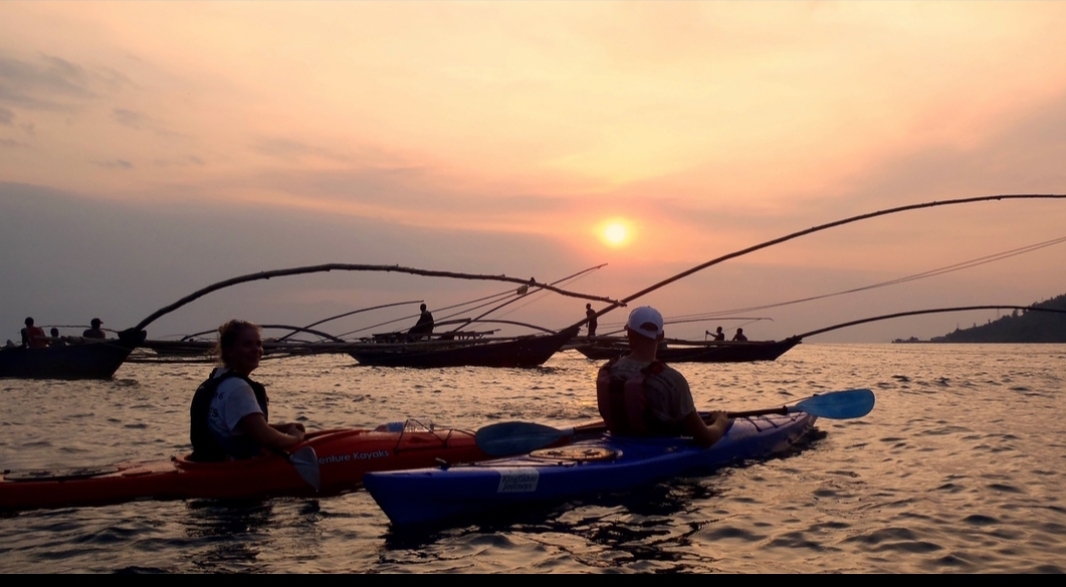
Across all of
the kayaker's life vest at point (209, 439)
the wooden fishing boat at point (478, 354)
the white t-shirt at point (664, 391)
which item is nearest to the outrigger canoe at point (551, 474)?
the white t-shirt at point (664, 391)

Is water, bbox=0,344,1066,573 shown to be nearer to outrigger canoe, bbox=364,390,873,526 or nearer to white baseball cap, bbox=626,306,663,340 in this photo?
outrigger canoe, bbox=364,390,873,526

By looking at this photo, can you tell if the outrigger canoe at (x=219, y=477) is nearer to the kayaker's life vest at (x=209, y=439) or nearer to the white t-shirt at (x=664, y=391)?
the kayaker's life vest at (x=209, y=439)

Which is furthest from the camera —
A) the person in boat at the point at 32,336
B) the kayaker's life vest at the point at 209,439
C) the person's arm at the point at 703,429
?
the person in boat at the point at 32,336

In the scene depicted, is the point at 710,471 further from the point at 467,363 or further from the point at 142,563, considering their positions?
the point at 467,363

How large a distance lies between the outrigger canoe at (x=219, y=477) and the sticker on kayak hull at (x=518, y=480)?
1.36 meters

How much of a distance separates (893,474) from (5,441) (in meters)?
10.0

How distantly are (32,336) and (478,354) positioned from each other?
10.9m

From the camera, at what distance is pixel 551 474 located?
661 centimetres

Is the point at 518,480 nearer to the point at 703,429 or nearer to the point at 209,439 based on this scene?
the point at 703,429

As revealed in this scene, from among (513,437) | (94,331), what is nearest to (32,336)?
(94,331)

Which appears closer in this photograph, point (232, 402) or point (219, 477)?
point (232, 402)

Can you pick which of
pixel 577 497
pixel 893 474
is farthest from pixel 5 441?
pixel 893 474

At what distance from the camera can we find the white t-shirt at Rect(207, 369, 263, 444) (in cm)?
654

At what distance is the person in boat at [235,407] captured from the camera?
657 centimetres
